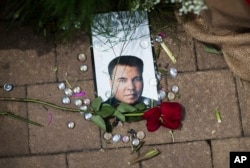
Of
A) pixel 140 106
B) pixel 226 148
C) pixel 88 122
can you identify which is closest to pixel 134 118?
pixel 140 106

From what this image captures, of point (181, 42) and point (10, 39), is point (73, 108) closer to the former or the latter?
point (10, 39)

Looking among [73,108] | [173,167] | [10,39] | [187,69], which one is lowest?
[173,167]

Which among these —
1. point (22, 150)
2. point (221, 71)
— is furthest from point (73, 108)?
point (221, 71)

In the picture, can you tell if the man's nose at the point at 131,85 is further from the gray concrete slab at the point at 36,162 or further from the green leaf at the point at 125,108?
the gray concrete slab at the point at 36,162

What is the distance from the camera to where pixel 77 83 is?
1373 millimetres

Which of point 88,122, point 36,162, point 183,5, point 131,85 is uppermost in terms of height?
point 183,5

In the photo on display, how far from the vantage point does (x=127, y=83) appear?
1.36 metres

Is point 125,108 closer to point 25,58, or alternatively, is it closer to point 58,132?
Answer: point 58,132

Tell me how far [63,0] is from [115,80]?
0.31 m

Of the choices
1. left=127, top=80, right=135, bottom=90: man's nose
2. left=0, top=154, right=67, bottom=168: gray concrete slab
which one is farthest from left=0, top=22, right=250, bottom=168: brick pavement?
left=127, top=80, right=135, bottom=90: man's nose

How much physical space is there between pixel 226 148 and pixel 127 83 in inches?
14.5

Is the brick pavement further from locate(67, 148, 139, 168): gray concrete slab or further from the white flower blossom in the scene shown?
the white flower blossom

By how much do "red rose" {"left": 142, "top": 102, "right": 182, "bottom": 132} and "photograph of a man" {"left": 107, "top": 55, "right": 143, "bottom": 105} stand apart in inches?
3.1

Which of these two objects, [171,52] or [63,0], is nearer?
[63,0]
